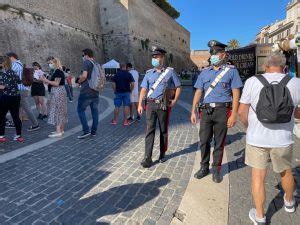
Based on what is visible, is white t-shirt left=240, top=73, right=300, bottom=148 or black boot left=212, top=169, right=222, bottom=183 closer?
white t-shirt left=240, top=73, right=300, bottom=148

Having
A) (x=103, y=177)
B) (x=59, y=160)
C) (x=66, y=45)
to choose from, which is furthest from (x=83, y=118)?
Result: (x=66, y=45)

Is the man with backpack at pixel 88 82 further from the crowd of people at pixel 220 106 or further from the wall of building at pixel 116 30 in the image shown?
the wall of building at pixel 116 30

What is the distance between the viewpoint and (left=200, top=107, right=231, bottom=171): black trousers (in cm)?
384

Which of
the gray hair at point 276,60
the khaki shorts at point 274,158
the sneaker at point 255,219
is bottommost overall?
the sneaker at point 255,219

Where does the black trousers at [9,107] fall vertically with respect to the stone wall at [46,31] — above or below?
below

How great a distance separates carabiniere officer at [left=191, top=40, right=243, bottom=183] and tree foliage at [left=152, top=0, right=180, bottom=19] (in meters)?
55.6

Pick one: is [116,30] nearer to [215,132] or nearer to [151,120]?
[151,120]

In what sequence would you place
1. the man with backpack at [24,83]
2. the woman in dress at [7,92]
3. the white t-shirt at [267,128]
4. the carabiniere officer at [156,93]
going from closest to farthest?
the white t-shirt at [267,128]
the carabiniere officer at [156,93]
the woman in dress at [7,92]
the man with backpack at [24,83]

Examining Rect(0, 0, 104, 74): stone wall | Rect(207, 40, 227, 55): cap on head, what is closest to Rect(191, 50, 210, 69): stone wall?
Rect(0, 0, 104, 74): stone wall

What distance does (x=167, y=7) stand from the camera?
6003 centimetres

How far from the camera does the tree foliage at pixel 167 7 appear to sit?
2246 inches

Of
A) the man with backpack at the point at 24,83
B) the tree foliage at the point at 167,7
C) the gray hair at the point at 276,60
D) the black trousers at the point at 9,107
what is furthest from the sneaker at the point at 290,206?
the tree foliage at the point at 167,7

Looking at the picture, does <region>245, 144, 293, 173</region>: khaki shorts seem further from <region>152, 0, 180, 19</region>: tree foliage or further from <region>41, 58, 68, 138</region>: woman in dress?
<region>152, 0, 180, 19</region>: tree foliage

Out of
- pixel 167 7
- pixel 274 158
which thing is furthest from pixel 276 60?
pixel 167 7
